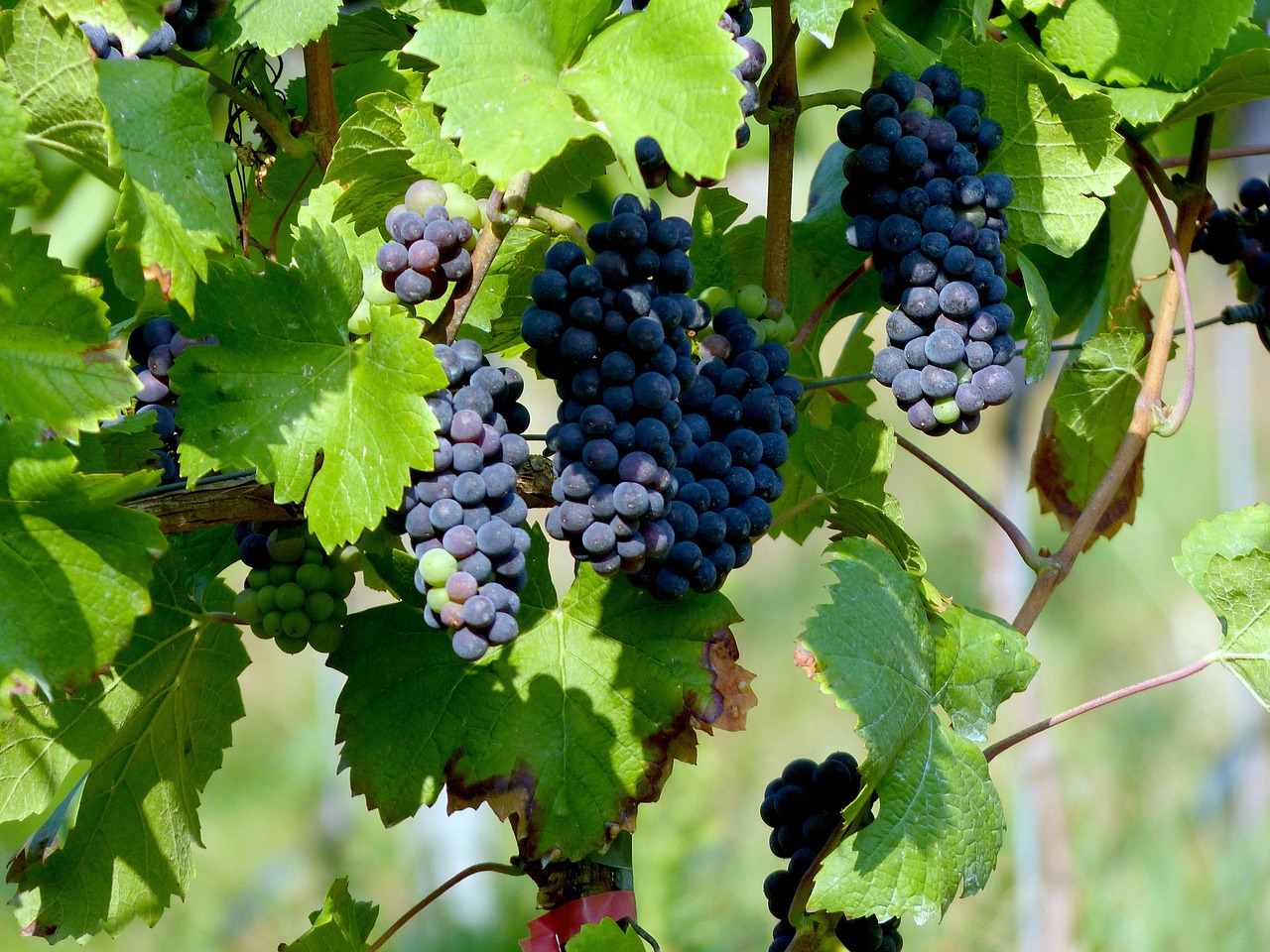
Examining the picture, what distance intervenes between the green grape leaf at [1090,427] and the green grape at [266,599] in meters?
0.67

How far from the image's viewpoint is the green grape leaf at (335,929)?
2.71ft

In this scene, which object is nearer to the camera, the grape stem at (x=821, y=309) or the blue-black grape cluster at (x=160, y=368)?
the blue-black grape cluster at (x=160, y=368)

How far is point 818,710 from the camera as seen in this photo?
4.50 meters

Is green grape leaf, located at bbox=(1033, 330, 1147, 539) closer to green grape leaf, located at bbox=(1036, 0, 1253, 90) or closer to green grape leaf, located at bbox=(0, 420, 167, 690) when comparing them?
green grape leaf, located at bbox=(1036, 0, 1253, 90)

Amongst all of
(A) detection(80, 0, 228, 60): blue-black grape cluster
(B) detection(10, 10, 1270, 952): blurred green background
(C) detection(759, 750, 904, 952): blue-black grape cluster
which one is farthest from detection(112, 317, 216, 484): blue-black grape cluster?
(B) detection(10, 10, 1270, 952): blurred green background

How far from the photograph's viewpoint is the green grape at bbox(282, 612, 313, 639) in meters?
0.79

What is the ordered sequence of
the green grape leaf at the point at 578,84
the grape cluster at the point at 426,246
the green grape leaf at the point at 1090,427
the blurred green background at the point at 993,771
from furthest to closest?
the blurred green background at the point at 993,771
the green grape leaf at the point at 1090,427
the grape cluster at the point at 426,246
the green grape leaf at the point at 578,84

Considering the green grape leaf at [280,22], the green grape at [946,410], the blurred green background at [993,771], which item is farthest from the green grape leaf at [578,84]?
the blurred green background at [993,771]

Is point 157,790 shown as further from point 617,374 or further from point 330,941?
point 617,374

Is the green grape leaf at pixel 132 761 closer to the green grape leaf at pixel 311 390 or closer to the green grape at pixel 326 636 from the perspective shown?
the green grape at pixel 326 636

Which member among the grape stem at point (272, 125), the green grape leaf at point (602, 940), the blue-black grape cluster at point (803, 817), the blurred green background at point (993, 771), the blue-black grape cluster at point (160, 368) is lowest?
the blurred green background at point (993, 771)

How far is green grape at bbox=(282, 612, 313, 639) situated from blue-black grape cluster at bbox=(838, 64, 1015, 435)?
1.42 ft

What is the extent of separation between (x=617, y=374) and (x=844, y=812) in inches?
13.6

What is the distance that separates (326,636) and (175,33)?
41cm
